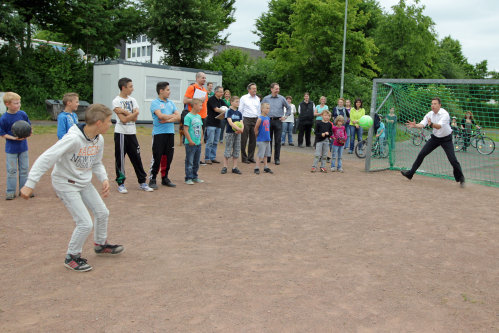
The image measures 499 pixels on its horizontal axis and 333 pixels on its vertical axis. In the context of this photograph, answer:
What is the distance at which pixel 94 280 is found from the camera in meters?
4.14

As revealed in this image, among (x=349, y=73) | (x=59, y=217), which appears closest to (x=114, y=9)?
(x=349, y=73)

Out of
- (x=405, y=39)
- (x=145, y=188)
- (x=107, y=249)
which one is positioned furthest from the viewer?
(x=405, y=39)

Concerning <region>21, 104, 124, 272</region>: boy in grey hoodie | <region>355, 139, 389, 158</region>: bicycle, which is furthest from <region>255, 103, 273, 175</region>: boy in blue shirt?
<region>21, 104, 124, 272</region>: boy in grey hoodie

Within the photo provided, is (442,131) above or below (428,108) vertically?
below

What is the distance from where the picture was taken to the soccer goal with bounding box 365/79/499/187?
12062 millimetres

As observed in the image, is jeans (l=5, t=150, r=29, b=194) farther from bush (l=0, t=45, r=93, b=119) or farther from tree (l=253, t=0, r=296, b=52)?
tree (l=253, t=0, r=296, b=52)

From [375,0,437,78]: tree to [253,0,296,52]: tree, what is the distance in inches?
457

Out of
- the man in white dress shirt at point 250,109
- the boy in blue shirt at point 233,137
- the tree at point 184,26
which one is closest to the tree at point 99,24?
the tree at point 184,26

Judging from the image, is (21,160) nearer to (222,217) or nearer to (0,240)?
(0,240)

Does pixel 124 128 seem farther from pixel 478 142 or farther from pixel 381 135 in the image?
pixel 478 142

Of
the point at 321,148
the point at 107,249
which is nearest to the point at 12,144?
the point at 107,249

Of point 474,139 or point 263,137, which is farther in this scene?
point 474,139

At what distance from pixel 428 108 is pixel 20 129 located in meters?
11.4

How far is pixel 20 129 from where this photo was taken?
7.01m
